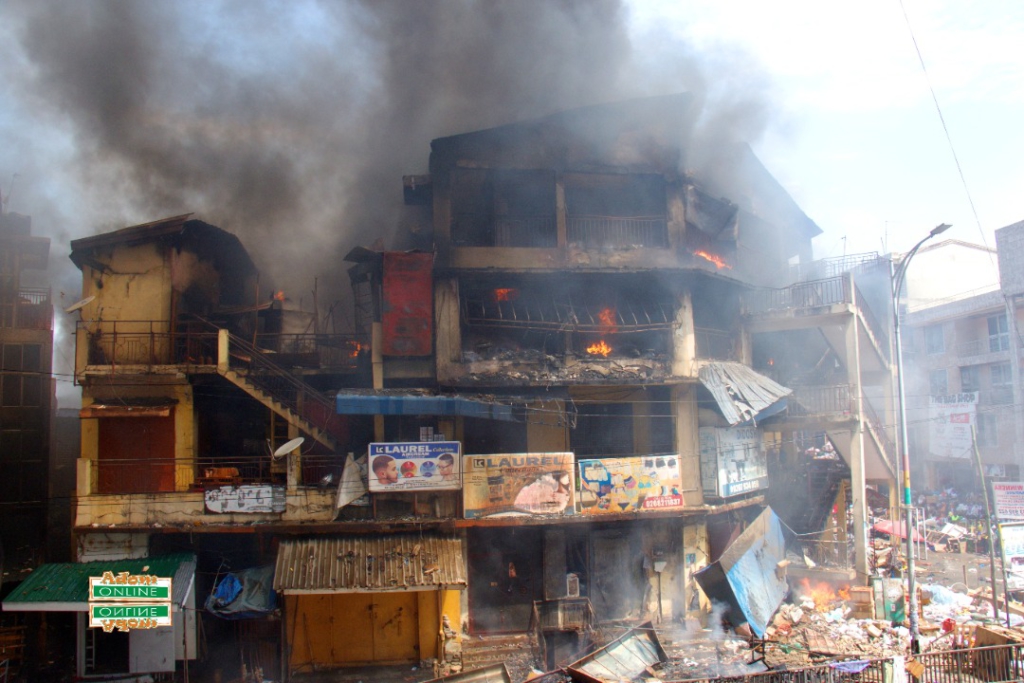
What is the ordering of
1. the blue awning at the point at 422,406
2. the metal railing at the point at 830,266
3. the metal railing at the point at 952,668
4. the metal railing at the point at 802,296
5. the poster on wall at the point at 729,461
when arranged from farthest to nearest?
the metal railing at the point at 830,266 → the metal railing at the point at 802,296 → the poster on wall at the point at 729,461 → the blue awning at the point at 422,406 → the metal railing at the point at 952,668

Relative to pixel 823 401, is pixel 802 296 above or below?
above

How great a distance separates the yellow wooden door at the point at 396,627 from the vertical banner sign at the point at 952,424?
26441 mm

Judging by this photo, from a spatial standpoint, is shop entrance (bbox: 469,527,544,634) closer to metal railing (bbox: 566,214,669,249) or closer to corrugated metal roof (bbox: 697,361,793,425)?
corrugated metal roof (bbox: 697,361,793,425)

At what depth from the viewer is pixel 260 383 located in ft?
58.4

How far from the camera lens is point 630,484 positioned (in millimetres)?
17422

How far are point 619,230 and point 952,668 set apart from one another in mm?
13058

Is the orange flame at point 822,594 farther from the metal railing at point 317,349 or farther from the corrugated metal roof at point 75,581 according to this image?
the corrugated metal roof at point 75,581

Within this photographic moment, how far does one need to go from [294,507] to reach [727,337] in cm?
1347

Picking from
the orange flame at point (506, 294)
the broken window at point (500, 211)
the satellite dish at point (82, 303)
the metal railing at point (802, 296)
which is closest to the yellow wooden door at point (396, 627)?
the orange flame at point (506, 294)

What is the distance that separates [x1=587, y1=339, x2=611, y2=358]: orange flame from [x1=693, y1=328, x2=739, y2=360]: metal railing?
2.87m

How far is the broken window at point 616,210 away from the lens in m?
20.2

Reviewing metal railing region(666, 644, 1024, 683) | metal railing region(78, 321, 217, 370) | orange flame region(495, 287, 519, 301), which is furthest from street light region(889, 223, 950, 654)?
metal railing region(78, 321, 217, 370)

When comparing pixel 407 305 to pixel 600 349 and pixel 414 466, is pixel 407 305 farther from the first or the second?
pixel 600 349

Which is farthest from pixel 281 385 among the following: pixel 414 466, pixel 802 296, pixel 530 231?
pixel 802 296
